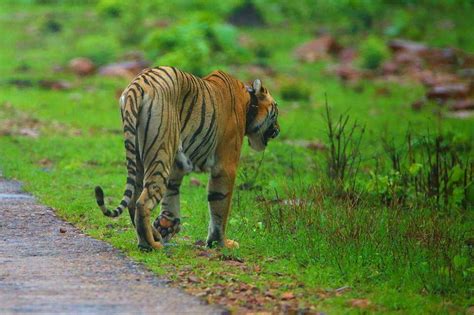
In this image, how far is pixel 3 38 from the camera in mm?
32938

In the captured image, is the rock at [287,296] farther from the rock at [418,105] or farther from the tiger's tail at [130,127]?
the rock at [418,105]

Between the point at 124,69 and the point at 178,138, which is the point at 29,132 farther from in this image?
the point at 178,138

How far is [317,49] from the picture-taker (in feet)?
106

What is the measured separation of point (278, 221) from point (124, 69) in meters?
16.5

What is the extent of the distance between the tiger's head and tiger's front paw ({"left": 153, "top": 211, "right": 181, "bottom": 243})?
1.24m

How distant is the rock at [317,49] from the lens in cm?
3169

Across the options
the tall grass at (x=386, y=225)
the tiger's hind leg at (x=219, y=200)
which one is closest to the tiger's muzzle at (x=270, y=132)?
the tall grass at (x=386, y=225)

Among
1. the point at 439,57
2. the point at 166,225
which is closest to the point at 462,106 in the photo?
the point at 439,57

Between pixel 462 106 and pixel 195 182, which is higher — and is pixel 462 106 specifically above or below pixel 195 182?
below

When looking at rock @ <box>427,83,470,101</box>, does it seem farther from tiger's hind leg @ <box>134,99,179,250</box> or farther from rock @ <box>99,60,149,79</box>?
tiger's hind leg @ <box>134,99,179,250</box>

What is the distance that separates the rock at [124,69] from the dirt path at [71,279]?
619 inches

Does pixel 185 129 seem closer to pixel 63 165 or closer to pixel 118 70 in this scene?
pixel 63 165

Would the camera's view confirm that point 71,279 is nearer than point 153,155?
Yes

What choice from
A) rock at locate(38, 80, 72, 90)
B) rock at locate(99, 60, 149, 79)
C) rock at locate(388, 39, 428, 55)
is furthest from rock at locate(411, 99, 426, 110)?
rock at locate(38, 80, 72, 90)
